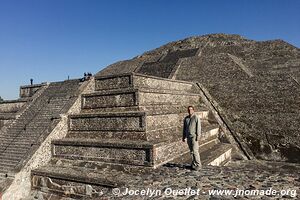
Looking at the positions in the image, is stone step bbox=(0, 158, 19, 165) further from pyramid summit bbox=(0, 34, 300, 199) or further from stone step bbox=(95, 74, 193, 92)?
stone step bbox=(95, 74, 193, 92)

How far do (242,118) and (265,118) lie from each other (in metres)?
1.07

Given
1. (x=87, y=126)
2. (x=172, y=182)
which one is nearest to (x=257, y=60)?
(x=87, y=126)

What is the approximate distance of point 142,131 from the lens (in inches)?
360

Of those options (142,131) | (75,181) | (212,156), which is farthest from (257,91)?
(75,181)

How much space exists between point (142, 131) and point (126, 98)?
1.84 metres

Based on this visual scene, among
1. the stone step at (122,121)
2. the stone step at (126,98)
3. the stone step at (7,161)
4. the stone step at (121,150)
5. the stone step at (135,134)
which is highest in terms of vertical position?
the stone step at (126,98)

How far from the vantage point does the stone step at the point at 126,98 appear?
10261mm

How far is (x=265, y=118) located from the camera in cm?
1248

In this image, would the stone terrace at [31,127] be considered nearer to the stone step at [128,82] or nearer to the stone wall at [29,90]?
the stone wall at [29,90]

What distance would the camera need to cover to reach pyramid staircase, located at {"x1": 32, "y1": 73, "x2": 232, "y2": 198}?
8398 mm

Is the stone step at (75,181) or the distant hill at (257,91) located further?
the distant hill at (257,91)

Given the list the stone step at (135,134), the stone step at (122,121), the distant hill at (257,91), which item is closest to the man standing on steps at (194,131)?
the stone step at (135,134)

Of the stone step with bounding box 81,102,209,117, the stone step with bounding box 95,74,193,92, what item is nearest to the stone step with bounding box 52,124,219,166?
the stone step with bounding box 81,102,209,117

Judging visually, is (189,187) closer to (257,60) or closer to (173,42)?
(257,60)
